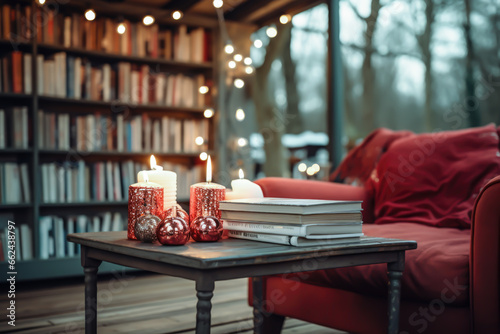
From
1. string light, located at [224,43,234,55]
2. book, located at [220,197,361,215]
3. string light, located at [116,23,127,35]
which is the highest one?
string light, located at [116,23,127,35]

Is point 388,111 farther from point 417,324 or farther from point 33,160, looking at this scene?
point 417,324

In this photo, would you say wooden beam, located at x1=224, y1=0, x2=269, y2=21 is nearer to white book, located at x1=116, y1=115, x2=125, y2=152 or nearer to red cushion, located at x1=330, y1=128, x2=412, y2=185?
white book, located at x1=116, y1=115, x2=125, y2=152

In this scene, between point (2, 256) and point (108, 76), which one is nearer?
point (2, 256)

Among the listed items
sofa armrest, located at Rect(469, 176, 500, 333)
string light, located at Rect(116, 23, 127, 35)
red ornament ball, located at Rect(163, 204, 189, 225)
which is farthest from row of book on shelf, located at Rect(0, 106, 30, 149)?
sofa armrest, located at Rect(469, 176, 500, 333)

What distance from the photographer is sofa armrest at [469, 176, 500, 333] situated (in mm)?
1361

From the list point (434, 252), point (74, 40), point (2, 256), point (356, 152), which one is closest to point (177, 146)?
point (74, 40)

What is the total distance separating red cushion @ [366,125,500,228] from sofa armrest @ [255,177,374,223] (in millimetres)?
49

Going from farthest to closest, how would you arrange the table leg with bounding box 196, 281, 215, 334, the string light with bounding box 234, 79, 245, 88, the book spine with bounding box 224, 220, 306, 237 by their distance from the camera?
the string light with bounding box 234, 79, 245, 88 → the book spine with bounding box 224, 220, 306, 237 → the table leg with bounding box 196, 281, 215, 334

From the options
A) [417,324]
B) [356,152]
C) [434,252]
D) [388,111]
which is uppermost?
[388,111]

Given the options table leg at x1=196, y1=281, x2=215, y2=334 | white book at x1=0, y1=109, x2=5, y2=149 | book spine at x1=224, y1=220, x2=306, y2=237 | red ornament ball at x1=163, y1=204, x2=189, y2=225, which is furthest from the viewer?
white book at x1=0, y1=109, x2=5, y2=149

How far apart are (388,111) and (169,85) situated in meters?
2.70

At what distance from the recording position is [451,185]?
208 cm

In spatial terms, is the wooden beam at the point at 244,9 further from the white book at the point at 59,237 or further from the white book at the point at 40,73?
the white book at the point at 59,237

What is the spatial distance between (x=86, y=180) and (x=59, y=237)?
406 millimetres
